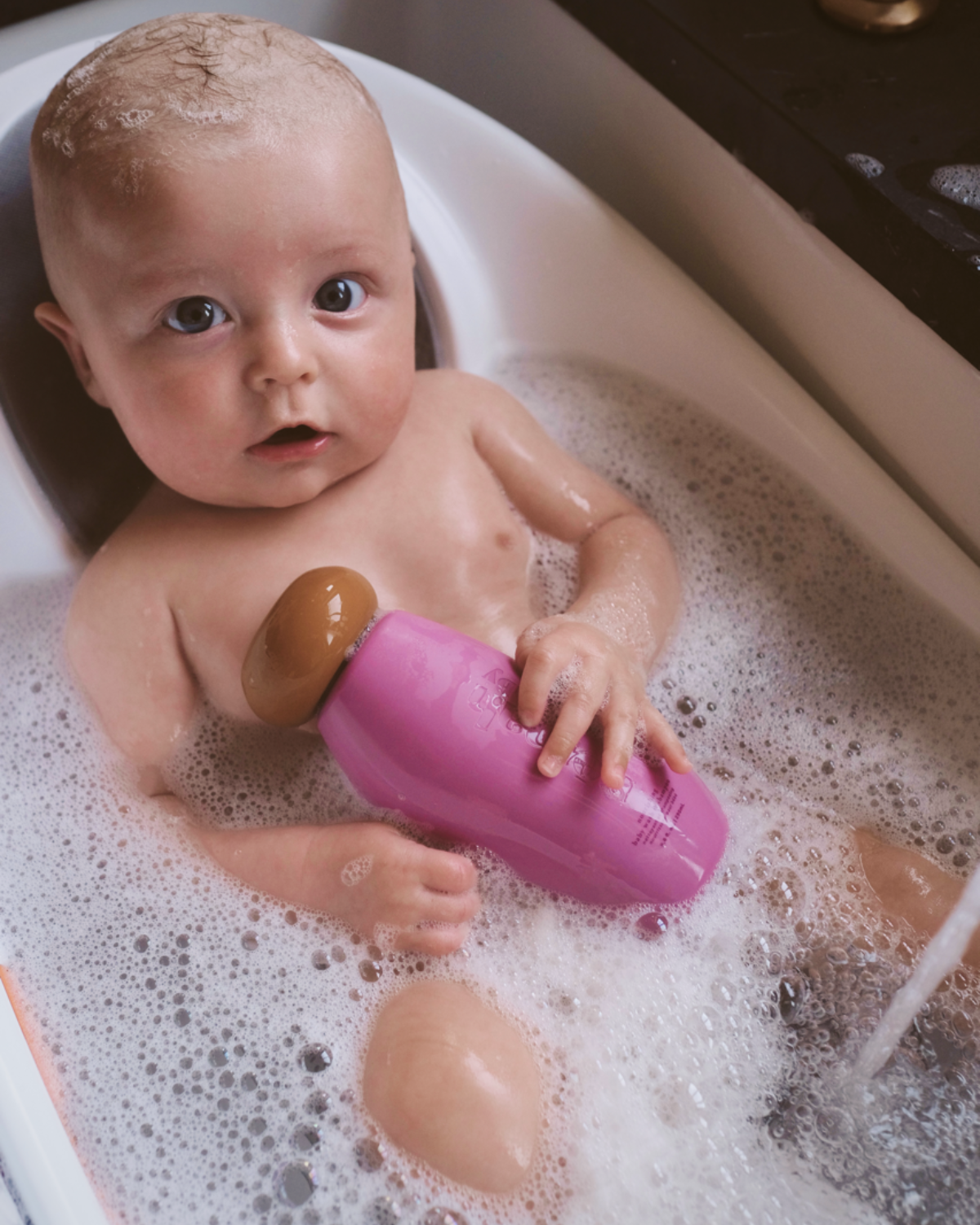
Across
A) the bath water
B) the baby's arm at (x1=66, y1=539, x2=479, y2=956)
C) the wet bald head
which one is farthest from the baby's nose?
the bath water

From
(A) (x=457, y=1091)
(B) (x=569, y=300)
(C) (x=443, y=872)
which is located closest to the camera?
(A) (x=457, y=1091)

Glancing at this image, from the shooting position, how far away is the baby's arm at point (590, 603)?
0.82 m

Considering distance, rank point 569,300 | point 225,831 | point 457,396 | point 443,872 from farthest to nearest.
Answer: point 569,300 → point 457,396 → point 225,831 → point 443,872

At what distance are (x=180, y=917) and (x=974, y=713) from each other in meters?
0.75

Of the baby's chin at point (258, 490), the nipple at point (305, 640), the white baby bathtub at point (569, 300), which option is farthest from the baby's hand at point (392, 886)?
the white baby bathtub at point (569, 300)

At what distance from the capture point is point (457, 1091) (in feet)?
2.47

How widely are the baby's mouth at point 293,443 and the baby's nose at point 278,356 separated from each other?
0.06 metres

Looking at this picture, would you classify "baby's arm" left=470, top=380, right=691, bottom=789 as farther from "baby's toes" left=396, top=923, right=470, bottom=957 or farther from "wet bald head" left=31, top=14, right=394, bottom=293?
"wet bald head" left=31, top=14, right=394, bottom=293

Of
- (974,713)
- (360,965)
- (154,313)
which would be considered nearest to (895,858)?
(974,713)

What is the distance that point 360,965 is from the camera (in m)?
0.90

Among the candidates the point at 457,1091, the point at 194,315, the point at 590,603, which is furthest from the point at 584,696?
the point at 194,315

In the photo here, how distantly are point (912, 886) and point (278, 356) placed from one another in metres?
0.66

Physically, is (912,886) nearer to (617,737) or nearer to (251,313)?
(617,737)

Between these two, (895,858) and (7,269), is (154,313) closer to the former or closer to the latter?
(7,269)
